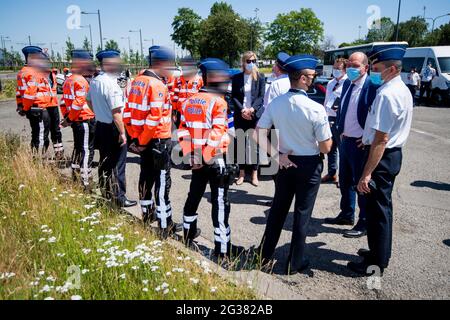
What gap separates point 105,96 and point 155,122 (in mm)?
1350

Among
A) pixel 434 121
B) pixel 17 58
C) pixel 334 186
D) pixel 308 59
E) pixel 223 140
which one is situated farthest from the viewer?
pixel 17 58

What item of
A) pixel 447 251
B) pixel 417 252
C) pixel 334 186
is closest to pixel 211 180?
pixel 417 252

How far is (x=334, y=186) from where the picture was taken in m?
6.12

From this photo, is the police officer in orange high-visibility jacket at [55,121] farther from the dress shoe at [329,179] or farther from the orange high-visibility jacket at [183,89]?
the dress shoe at [329,179]

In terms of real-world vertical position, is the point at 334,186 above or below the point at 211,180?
below

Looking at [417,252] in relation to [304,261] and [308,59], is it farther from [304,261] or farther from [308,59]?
[308,59]

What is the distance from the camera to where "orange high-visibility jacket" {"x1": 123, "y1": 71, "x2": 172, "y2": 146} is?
3.82m

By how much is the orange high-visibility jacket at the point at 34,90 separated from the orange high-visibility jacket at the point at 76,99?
4.06ft

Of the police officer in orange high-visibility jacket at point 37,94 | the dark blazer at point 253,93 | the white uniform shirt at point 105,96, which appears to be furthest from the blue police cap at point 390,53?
the police officer in orange high-visibility jacket at point 37,94

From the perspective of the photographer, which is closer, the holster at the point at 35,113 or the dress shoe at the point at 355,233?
the dress shoe at the point at 355,233

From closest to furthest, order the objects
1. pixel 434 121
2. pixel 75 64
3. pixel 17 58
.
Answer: pixel 75 64
pixel 434 121
pixel 17 58

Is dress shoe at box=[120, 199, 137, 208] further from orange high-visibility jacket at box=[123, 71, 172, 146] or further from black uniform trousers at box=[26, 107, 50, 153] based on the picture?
black uniform trousers at box=[26, 107, 50, 153]

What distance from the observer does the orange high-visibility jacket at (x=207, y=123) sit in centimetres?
337

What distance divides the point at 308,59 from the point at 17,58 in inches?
2645
